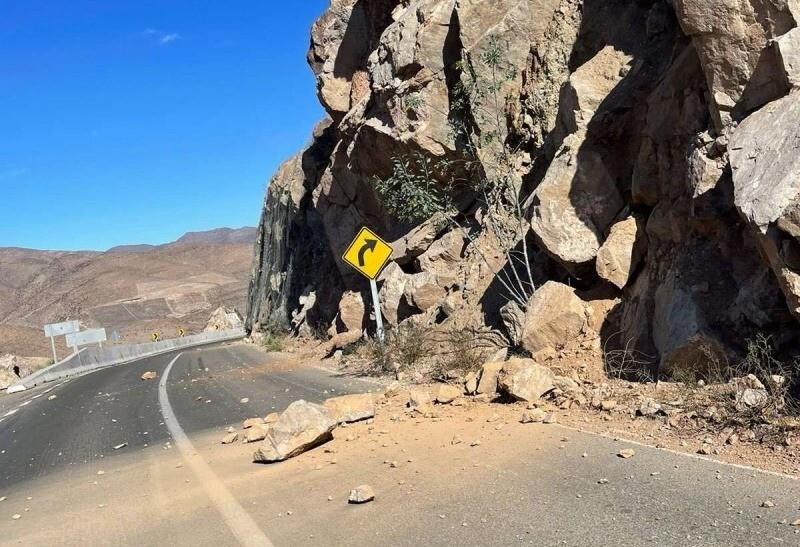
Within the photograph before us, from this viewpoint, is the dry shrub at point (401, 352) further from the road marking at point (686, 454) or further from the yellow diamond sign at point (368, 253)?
the road marking at point (686, 454)

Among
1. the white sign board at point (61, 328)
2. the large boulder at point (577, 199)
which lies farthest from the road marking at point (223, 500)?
the white sign board at point (61, 328)

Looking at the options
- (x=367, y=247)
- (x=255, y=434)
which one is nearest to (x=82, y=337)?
(x=367, y=247)

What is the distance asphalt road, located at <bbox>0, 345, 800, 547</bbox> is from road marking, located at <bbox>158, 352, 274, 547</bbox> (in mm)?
28

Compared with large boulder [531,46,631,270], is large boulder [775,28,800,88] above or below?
above

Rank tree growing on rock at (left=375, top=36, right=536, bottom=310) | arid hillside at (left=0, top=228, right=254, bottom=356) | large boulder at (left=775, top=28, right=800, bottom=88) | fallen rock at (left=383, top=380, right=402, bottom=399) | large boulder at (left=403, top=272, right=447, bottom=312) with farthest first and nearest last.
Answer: arid hillside at (left=0, top=228, right=254, bottom=356) → large boulder at (left=403, top=272, right=447, bottom=312) → tree growing on rock at (left=375, top=36, right=536, bottom=310) → fallen rock at (left=383, top=380, right=402, bottom=399) → large boulder at (left=775, top=28, right=800, bottom=88)

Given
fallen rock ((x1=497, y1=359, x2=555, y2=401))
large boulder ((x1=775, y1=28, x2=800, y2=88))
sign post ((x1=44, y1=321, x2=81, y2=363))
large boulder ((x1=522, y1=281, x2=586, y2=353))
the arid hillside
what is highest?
the arid hillside

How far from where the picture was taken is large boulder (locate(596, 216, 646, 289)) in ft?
28.5

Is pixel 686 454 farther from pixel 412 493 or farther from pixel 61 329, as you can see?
pixel 61 329

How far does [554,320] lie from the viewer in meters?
8.75

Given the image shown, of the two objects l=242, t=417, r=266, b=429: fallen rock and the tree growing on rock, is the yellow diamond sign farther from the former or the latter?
l=242, t=417, r=266, b=429: fallen rock

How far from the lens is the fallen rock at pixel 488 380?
762 cm

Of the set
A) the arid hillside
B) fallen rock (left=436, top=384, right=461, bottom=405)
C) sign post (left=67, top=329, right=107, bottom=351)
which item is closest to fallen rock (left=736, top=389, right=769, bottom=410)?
fallen rock (left=436, top=384, right=461, bottom=405)

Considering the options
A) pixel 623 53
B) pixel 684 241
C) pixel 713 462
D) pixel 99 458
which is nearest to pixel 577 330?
pixel 684 241

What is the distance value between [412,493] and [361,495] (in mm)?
376
